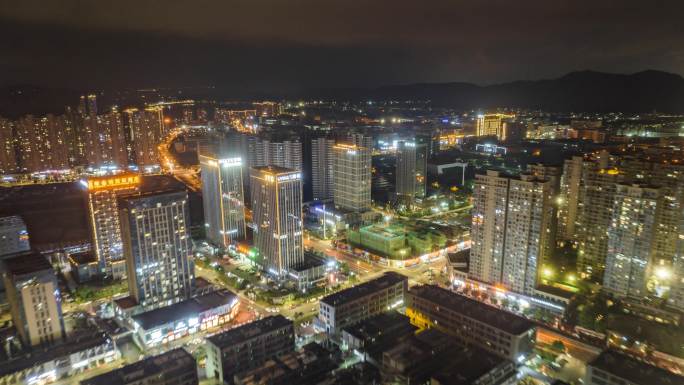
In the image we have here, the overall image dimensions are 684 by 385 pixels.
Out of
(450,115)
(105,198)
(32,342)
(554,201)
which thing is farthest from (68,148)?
(450,115)

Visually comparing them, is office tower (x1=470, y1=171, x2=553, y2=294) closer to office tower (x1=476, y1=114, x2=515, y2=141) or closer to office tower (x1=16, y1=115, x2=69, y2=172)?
office tower (x1=16, y1=115, x2=69, y2=172)

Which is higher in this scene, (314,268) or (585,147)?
(585,147)

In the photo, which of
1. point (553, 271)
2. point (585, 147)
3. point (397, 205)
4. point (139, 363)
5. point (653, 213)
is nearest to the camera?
point (139, 363)

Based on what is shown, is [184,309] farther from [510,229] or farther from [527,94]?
[527,94]

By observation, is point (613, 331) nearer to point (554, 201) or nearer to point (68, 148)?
point (554, 201)

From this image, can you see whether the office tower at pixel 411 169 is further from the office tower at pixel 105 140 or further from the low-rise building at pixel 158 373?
the office tower at pixel 105 140

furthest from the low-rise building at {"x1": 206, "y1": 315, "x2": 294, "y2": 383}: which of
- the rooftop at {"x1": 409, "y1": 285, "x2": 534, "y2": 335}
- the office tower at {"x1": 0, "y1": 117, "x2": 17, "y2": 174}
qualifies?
the office tower at {"x1": 0, "y1": 117, "x2": 17, "y2": 174}
